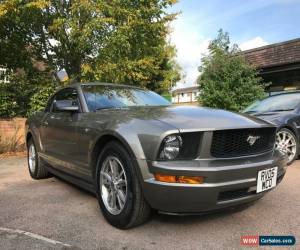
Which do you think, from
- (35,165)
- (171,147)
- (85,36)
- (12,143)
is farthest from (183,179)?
(12,143)

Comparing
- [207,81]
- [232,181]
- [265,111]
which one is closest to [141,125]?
[232,181]

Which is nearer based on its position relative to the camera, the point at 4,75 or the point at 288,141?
the point at 288,141

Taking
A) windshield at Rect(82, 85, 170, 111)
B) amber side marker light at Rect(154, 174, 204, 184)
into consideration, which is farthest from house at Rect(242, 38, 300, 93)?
amber side marker light at Rect(154, 174, 204, 184)

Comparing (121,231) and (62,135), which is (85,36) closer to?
(62,135)

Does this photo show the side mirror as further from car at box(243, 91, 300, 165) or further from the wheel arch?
car at box(243, 91, 300, 165)

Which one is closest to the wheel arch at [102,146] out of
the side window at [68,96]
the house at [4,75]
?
the side window at [68,96]

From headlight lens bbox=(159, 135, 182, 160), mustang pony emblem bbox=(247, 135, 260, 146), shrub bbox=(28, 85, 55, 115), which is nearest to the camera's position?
headlight lens bbox=(159, 135, 182, 160)

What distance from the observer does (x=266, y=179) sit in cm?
343

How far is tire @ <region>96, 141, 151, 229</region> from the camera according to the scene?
10.9 feet

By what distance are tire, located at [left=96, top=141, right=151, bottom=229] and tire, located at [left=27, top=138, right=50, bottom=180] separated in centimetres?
227

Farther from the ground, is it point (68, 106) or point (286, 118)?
point (68, 106)

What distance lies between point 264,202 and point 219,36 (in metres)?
11.0

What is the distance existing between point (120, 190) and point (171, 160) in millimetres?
724

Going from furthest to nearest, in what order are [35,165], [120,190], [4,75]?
[4,75] < [35,165] < [120,190]
